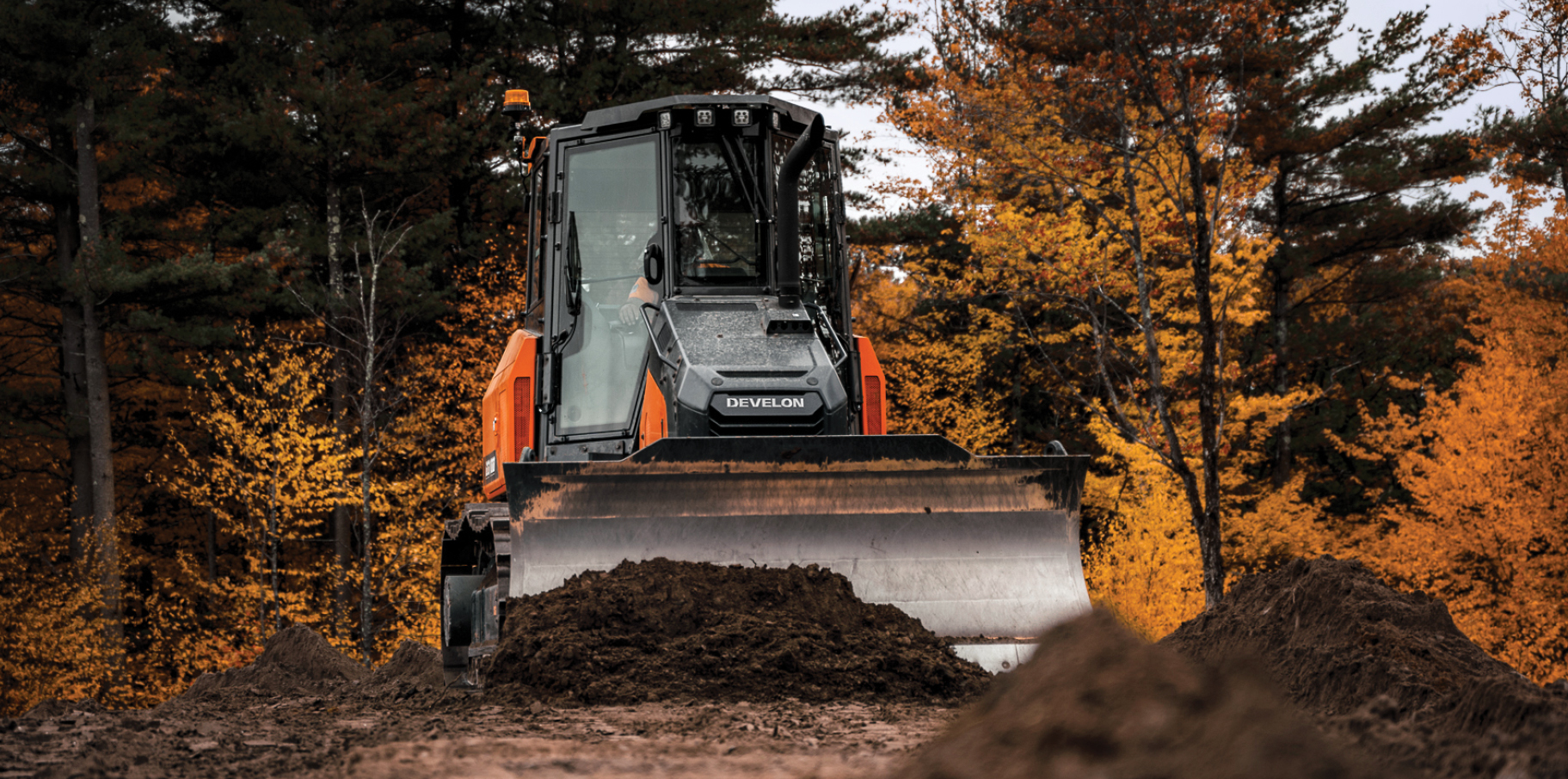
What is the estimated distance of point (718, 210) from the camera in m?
6.46

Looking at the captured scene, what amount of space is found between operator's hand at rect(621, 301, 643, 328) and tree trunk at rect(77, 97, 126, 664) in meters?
12.0

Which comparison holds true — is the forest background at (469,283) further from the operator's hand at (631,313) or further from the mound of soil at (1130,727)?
the mound of soil at (1130,727)

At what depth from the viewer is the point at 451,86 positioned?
17500 millimetres

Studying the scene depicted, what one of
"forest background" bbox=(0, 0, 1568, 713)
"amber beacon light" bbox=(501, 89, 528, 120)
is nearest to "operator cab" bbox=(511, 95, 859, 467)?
"amber beacon light" bbox=(501, 89, 528, 120)

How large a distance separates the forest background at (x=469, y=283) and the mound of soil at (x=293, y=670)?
5783mm

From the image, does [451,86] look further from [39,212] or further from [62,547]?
[62,547]

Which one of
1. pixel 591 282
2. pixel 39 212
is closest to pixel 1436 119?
pixel 591 282

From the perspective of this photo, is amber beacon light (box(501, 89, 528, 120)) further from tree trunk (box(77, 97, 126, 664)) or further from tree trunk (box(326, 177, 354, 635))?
tree trunk (box(77, 97, 126, 664))

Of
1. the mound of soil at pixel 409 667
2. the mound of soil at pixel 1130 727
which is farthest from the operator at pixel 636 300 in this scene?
the mound of soil at pixel 1130 727

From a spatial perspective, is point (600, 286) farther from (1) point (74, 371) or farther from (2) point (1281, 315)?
(2) point (1281, 315)

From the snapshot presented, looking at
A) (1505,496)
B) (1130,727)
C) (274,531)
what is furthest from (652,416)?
(1505,496)

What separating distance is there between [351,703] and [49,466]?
16.9 meters

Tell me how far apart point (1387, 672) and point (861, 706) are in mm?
1785

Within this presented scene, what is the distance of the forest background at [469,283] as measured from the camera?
15.4 m
